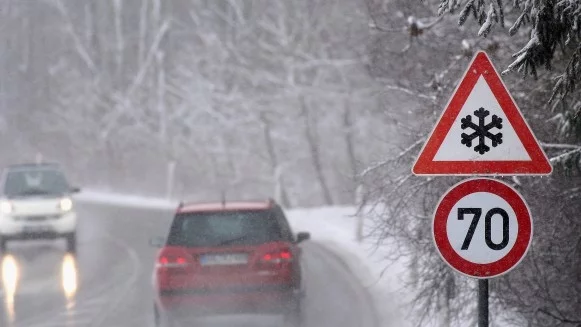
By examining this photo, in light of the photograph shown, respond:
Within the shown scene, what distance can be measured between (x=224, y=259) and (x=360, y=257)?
8.19 metres

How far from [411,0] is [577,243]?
5747mm

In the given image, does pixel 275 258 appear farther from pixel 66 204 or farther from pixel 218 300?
pixel 66 204

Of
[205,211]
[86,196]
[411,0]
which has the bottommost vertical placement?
[86,196]

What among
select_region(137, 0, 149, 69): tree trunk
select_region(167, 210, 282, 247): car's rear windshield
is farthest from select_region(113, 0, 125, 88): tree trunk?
select_region(167, 210, 282, 247): car's rear windshield

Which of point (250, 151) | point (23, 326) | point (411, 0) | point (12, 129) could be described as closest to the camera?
point (23, 326)

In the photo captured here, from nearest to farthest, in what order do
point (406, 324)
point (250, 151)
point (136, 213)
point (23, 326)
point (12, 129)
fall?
point (406, 324) → point (23, 326) → point (136, 213) → point (250, 151) → point (12, 129)

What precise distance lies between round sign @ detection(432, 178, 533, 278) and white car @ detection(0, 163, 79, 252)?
57.5 ft

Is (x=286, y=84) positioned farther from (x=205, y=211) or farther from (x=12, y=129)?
(x=12, y=129)

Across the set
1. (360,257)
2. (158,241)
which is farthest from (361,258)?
(158,241)

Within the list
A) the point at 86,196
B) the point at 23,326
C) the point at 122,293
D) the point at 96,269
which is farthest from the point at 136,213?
the point at 23,326

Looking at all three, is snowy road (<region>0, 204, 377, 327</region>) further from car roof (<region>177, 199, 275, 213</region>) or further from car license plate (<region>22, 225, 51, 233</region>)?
car roof (<region>177, 199, 275, 213</region>)

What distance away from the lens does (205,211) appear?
495 inches

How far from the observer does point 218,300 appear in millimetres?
12273

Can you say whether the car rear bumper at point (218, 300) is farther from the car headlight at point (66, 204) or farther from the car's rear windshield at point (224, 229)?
the car headlight at point (66, 204)
